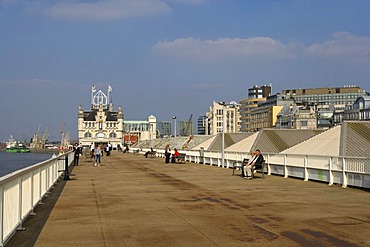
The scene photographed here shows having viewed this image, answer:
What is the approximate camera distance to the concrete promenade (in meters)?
8.87

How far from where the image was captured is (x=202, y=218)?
11.2 meters

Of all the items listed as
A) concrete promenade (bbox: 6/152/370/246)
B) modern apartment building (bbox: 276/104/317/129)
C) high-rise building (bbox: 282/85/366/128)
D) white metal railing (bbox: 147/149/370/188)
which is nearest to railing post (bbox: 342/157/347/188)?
white metal railing (bbox: 147/149/370/188)

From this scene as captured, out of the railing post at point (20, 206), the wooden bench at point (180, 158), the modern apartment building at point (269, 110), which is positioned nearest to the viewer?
the railing post at point (20, 206)

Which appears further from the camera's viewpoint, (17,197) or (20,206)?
(20,206)

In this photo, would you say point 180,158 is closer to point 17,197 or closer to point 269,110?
point 17,197

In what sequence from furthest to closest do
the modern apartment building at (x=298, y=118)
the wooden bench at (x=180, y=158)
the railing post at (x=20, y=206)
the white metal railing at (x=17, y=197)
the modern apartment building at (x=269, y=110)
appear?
the modern apartment building at (x=269, y=110), the modern apartment building at (x=298, y=118), the wooden bench at (x=180, y=158), the railing post at (x=20, y=206), the white metal railing at (x=17, y=197)

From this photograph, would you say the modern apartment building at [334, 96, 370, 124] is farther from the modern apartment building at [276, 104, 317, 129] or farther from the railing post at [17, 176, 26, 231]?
the railing post at [17, 176, 26, 231]

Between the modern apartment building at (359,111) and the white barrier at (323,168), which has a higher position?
the modern apartment building at (359,111)

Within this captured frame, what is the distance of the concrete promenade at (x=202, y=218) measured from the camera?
8867mm

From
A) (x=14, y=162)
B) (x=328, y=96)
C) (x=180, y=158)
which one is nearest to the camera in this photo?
(x=180, y=158)

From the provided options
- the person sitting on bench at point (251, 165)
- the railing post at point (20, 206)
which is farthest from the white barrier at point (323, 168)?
the railing post at point (20, 206)

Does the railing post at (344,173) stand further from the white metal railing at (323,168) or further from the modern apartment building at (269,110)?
the modern apartment building at (269,110)

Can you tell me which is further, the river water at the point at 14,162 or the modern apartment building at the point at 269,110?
the modern apartment building at the point at 269,110

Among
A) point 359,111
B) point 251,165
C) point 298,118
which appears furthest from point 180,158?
point 298,118
